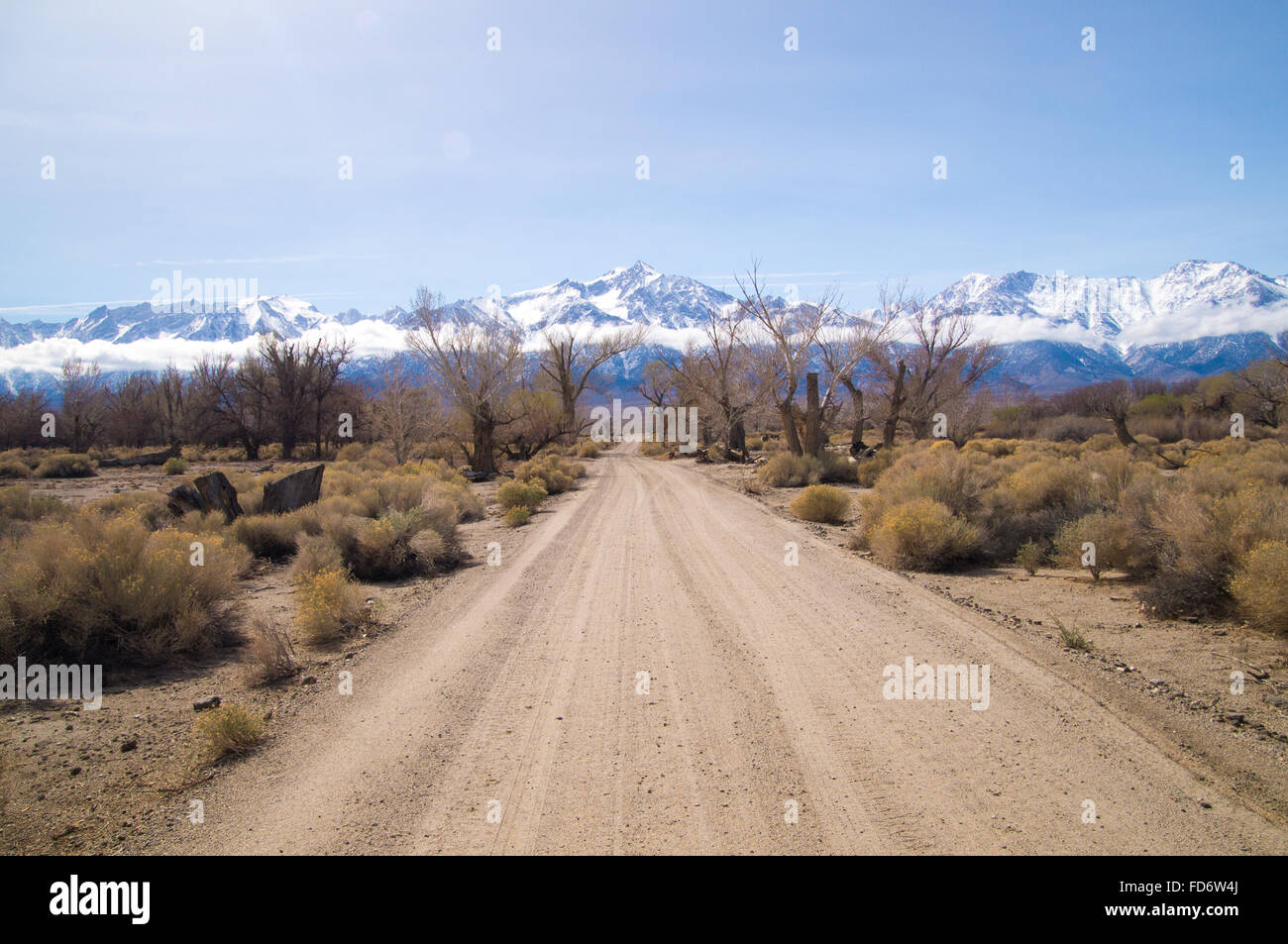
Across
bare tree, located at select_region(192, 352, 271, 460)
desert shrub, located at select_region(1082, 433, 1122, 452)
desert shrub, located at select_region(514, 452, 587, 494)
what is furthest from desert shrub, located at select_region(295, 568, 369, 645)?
bare tree, located at select_region(192, 352, 271, 460)

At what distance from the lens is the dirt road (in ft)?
11.6

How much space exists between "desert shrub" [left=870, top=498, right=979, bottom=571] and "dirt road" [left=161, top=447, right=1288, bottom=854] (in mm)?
2026

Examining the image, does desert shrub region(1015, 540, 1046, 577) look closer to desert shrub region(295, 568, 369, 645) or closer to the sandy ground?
the sandy ground

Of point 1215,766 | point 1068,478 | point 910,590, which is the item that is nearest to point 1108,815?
point 1215,766

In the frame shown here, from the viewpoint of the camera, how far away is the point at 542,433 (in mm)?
38438

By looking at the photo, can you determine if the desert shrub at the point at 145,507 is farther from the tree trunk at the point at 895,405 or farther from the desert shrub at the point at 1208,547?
the tree trunk at the point at 895,405

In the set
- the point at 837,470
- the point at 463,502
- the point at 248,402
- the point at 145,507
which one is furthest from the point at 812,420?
the point at 248,402

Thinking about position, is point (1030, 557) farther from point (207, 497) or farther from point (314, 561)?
point (207, 497)

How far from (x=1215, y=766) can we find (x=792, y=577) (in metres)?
5.63

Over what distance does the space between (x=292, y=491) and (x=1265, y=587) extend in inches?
656

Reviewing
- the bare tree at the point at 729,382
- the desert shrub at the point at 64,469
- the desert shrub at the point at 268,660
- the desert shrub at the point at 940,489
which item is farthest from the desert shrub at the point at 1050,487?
the desert shrub at the point at 64,469

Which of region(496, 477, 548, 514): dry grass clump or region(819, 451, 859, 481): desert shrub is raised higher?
region(819, 451, 859, 481): desert shrub

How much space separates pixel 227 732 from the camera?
4738 millimetres
